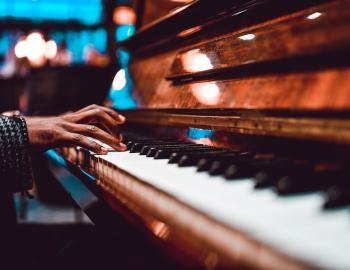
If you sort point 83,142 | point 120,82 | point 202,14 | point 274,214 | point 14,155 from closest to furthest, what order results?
point 274,214
point 83,142
point 14,155
point 202,14
point 120,82

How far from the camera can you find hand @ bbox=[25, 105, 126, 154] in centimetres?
156

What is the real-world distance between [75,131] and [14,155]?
28 cm

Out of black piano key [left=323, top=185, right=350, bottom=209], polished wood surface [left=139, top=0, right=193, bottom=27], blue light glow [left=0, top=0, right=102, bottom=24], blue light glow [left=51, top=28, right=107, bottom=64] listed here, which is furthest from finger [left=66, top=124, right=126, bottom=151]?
blue light glow [left=0, top=0, right=102, bottom=24]

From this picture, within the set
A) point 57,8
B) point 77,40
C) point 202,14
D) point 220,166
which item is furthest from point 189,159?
point 57,8

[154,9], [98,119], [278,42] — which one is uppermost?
[154,9]

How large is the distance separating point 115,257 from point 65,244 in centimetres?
24

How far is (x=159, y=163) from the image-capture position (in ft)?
3.98

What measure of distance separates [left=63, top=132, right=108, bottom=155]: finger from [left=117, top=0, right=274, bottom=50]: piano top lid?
76 cm

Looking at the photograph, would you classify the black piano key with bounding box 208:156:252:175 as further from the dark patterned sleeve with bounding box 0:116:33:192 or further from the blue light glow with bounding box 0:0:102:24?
the blue light glow with bounding box 0:0:102:24

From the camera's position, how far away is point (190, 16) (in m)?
2.00

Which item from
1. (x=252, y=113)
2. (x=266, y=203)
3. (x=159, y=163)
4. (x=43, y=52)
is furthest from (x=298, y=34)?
(x=43, y=52)

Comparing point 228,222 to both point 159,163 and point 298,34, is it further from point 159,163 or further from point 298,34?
point 298,34

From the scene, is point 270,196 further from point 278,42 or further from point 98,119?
point 98,119

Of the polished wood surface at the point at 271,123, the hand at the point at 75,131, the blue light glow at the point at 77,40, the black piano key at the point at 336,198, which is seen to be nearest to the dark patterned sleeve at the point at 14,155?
the hand at the point at 75,131
